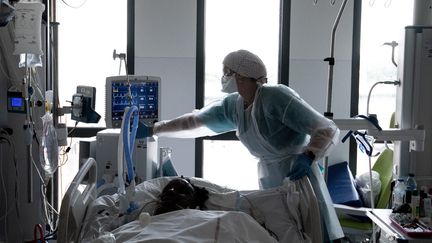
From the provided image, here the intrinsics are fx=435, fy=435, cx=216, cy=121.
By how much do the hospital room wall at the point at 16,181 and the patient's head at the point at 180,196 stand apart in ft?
4.27

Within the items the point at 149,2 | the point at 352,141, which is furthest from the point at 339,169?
the point at 149,2

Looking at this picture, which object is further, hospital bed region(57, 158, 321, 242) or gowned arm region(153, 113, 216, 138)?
gowned arm region(153, 113, 216, 138)

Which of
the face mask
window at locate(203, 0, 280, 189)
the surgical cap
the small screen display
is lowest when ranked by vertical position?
the small screen display

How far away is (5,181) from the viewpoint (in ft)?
9.73

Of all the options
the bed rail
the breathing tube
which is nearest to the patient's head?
the breathing tube

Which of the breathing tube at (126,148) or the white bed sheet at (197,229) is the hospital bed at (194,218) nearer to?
the white bed sheet at (197,229)

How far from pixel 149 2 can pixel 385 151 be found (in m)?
2.13

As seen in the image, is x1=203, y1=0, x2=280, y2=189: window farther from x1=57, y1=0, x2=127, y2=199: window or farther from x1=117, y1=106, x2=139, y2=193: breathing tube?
x1=117, y1=106, x2=139, y2=193: breathing tube

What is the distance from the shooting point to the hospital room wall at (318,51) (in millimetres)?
3434

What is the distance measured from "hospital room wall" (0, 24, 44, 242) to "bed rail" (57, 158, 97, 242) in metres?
1.15

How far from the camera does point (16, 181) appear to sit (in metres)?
2.94

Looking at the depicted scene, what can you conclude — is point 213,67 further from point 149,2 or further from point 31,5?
Result: point 31,5

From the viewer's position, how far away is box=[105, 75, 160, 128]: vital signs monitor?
2359 millimetres

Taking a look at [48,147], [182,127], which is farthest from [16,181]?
[182,127]
